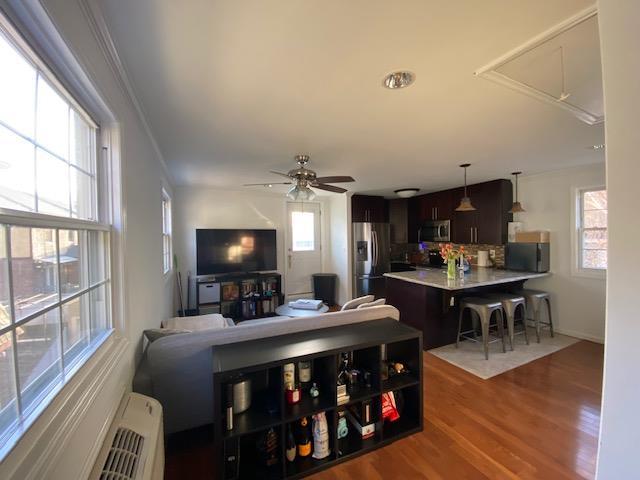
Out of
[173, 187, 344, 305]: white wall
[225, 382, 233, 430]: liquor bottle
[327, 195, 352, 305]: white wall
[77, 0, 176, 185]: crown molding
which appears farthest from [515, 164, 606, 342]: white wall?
[77, 0, 176, 185]: crown molding

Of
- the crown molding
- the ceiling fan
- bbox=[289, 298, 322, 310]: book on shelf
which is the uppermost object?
the crown molding

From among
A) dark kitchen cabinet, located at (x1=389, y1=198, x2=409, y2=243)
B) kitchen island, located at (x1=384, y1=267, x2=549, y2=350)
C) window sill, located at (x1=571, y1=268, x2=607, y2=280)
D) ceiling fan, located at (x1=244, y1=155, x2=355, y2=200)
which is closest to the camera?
ceiling fan, located at (x1=244, y1=155, x2=355, y2=200)

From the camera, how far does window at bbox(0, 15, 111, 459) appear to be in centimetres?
→ 66

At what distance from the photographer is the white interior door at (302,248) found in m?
5.39

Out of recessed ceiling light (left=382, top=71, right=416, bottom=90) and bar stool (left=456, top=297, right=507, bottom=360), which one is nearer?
recessed ceiling light (left=382, top=71, right=416, bottom=90)

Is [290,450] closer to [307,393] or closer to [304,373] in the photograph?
[307,393]

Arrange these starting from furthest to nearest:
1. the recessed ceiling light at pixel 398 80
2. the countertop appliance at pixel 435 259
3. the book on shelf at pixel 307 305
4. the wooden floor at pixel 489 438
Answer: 1. the countertop appliance at pixel 435 259
2. the book on shelf at pixel 307 305
3. the wooden floor at pixel 489 438
4. the recessed ceiling light at pixel 398 80

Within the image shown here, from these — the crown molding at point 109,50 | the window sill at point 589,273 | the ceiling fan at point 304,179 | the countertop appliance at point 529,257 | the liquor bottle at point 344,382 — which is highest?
the crown molding at point 109,50

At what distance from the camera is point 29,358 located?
0.74 m

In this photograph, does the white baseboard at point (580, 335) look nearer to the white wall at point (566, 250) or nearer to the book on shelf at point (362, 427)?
the white wall at point (566, 250)

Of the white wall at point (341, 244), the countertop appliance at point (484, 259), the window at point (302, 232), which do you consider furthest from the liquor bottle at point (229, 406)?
the countertop appliance at point (484, 259)

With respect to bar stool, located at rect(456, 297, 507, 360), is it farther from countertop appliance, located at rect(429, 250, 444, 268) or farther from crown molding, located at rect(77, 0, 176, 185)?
crown molding, located at rect(77, 0, 176, 185)

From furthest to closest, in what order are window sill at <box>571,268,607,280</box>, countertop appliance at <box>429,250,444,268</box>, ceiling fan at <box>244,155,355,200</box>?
countertop appliance at <box>429,250,444,268</box> → window sill at <box>571,268,607,280</box> → ceiling fan at <box>244,155,355,200</box>

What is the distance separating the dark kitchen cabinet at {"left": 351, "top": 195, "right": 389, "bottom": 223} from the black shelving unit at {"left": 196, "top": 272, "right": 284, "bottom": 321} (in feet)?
6.65
